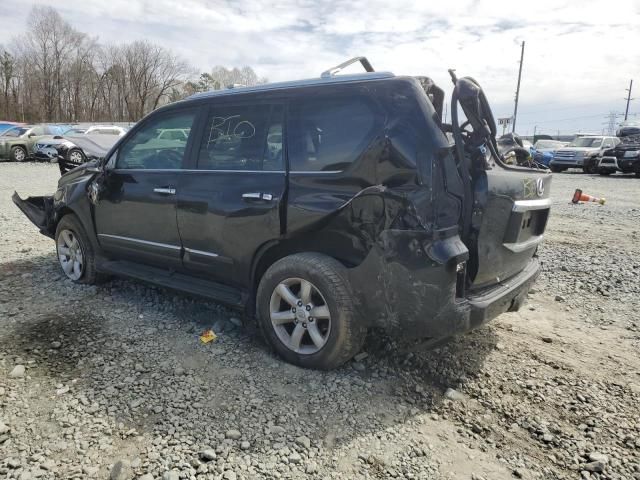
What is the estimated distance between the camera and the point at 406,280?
2.81 meters

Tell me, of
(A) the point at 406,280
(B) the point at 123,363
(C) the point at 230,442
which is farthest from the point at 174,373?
(A) the point at 406,280

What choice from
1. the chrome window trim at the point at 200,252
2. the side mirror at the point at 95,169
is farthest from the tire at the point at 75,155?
the chrome window trim at the point at 200,252

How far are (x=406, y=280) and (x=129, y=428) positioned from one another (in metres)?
1.77

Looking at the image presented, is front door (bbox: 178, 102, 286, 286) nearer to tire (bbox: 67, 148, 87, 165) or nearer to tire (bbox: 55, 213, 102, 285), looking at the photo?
tire (bbox: 55, 213, 102, 285)

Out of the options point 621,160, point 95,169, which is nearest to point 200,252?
point 95,169

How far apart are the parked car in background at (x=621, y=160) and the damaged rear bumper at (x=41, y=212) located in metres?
20.6

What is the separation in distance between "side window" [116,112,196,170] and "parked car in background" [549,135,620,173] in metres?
21.3

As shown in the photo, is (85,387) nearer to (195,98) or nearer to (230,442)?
(230,442)

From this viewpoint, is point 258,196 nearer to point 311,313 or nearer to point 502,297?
point 311,313

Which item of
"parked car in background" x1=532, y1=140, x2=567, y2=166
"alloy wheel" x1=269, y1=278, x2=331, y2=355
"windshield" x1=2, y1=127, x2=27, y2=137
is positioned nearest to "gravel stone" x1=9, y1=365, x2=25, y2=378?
"alloy wheel" x1=269, y1=278, x2=331, y2=355

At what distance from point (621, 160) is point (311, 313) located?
810 inches

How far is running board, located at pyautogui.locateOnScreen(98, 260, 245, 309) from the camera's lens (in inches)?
143

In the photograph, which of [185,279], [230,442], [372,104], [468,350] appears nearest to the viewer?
[230,442]

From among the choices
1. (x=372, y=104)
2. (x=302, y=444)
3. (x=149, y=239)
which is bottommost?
(x=302, y=444)
